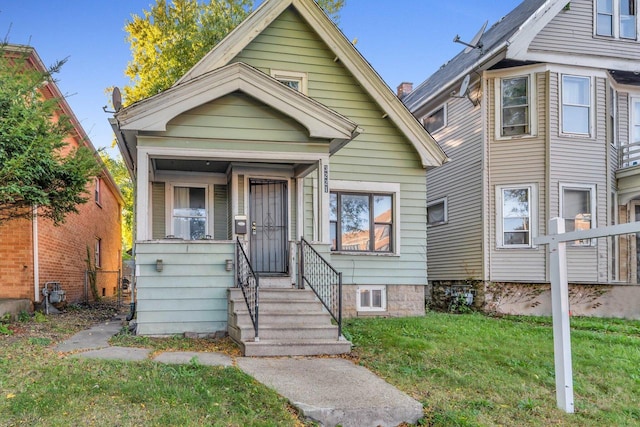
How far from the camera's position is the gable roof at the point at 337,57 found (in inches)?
405

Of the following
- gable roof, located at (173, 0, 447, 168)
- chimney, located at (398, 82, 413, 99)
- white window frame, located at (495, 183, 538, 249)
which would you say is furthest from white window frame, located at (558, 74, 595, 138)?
chimney, located at (398, 82, 413, 99)

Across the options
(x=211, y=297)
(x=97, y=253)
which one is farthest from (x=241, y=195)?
(x=97, y=253)

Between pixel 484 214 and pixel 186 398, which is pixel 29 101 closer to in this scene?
pixel 186 398

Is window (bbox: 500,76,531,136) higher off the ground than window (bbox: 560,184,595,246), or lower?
higher

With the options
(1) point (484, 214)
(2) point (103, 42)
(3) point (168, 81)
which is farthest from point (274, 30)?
(3) point (168, 81)

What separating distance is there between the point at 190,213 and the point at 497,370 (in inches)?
269

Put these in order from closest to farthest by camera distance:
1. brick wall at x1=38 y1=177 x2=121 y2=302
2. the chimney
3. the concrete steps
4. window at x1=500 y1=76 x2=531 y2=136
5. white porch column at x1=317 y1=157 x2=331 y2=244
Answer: the concrete steps → white porch column at x1=317 y1=157 x2=331 y2=244 → brick wall at x1=38 y1=177 x2=121 y2=302 → window at x1=500 y1=76 x2=531 y2=136 → the chimney

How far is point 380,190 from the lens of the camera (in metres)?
11.1

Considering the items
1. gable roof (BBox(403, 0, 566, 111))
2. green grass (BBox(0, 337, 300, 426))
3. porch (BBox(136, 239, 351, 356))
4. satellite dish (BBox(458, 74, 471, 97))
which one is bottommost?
green grass (BBox(0, 337, 300, 426))

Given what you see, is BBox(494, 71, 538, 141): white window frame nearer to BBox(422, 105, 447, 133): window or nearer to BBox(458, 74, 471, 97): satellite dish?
BBox(458, 74, 471, 97): satellite dish

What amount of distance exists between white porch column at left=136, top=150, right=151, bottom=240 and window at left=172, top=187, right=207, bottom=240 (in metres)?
2.46

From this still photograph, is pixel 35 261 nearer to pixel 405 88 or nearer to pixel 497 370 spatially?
pixel 497 370

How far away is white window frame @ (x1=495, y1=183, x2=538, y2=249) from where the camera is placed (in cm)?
1266

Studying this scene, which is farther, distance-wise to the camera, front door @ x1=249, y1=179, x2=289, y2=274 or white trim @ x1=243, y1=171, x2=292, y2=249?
front door @ x1=249, y1=179, x2=289, y2=274
